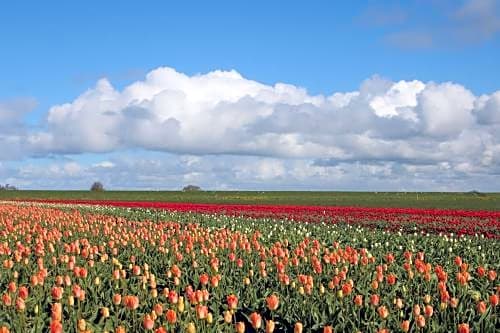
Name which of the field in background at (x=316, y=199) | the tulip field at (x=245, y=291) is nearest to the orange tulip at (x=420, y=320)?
the tulip field at (x=245, y=291)

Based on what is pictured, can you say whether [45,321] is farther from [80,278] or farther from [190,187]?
[190,187]

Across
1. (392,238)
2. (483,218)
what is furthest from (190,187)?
(392,238)

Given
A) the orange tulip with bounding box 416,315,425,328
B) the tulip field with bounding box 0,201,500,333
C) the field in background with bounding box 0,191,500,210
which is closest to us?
the orange tulip with bounding box 416,315,425,328

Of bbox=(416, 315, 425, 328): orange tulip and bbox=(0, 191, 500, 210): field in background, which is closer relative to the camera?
bbox=(416, 315, 425, 328): orange tulip

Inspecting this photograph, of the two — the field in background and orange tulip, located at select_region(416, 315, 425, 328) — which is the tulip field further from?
the field in background

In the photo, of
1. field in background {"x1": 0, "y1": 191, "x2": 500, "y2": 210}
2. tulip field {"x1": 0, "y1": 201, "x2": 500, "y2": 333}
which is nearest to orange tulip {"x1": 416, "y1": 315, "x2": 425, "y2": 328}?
tulip field {"x1": 0, "y1": 201, "x2": 500, "y2": 333}

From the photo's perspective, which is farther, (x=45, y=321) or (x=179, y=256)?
(x=179, y=256)

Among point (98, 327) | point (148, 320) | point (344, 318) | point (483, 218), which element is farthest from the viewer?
point (483, 218)

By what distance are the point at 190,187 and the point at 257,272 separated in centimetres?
11308

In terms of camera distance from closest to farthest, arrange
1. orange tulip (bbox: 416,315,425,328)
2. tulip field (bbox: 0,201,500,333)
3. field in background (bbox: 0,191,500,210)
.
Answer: orange tulip (bbox: 416,315,425,328), tulip field (bbox: 0,201,500,333), field in background (bbox: 0,191,500,210)

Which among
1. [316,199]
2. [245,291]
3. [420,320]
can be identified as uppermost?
[316,199]

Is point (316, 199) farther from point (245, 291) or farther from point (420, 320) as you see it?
point (420, 320)

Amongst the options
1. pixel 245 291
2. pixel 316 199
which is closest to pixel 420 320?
pixel 245 291

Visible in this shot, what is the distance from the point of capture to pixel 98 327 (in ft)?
20.1
